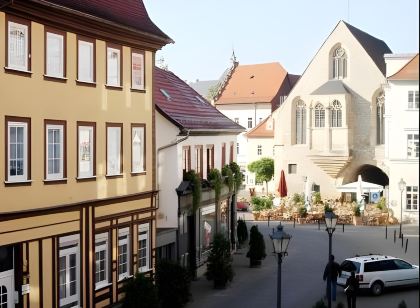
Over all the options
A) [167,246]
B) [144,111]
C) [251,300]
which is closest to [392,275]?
[251,300]

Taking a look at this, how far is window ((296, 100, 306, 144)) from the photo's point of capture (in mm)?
55344

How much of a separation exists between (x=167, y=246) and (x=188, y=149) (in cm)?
412

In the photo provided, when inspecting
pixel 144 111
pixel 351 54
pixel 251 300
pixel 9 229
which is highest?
pixel 351 54

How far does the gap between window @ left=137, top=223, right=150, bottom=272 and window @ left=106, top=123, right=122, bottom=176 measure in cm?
232

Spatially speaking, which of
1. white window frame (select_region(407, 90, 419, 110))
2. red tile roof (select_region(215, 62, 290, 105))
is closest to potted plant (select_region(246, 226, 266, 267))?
white window frame (select_region(407, 90, 419, 110))

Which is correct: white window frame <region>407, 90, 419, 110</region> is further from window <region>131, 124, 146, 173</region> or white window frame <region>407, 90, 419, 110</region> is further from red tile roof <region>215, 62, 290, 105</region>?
red tile roof <region>215, 62, 290, 105</region>

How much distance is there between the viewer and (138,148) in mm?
20938

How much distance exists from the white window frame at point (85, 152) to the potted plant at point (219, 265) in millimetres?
6367

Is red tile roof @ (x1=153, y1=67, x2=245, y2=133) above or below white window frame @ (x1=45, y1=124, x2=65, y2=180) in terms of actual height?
above

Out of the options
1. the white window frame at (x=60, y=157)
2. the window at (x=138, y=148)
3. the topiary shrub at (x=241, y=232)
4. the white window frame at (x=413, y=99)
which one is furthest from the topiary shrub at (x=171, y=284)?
the white window frame at (x=413, y=99)

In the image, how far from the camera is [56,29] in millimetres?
16484

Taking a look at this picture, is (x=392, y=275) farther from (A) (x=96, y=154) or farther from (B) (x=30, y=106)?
(B) (x=30, y=106)

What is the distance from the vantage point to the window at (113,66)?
1908 centimetres

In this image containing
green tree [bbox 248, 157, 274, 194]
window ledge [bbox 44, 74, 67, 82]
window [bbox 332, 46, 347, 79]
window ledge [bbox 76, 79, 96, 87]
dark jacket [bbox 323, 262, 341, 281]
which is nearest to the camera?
window ledge [bbox 44, 74, 67, 82]
